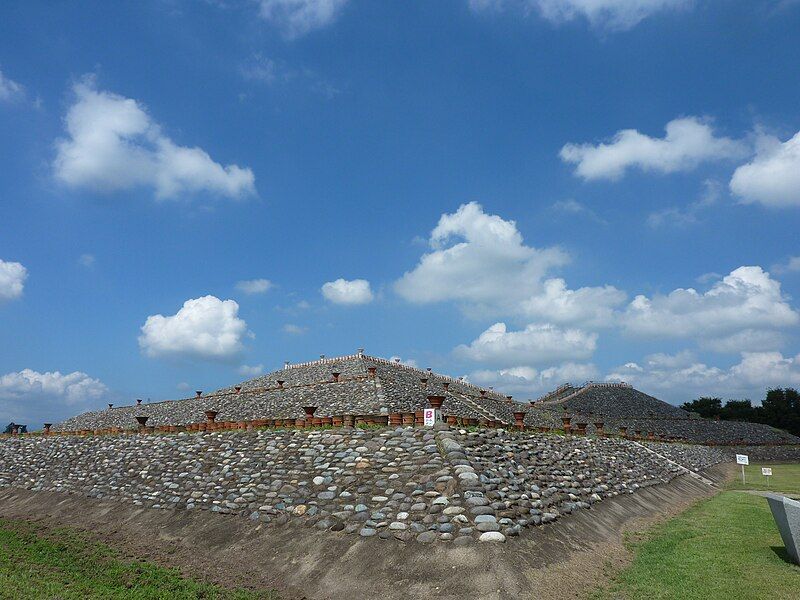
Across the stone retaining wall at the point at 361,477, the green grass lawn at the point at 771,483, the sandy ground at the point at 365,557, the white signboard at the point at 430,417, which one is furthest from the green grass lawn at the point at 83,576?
the green grass lawn at the point at 771,483

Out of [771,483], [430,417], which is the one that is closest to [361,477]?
[430,417]

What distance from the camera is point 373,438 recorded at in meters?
15.1

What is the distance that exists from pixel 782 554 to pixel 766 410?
74327mm

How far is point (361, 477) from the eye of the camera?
13359 mm

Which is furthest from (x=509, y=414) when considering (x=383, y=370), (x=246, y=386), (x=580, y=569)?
(x=580, y=569)

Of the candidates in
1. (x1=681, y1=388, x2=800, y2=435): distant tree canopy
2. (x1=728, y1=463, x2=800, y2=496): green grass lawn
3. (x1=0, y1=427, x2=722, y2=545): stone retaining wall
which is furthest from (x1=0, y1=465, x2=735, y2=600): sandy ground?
(x1=681, y1=388, x2=800, y2=435): distant tree canopy

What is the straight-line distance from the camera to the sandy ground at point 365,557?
934 centimetres

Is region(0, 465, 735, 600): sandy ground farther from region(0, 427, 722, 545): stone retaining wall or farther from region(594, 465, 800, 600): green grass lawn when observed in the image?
region(594, 465, 800, 600): green grass lawn

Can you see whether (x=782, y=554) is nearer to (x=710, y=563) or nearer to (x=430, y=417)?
(x=710, y=563)

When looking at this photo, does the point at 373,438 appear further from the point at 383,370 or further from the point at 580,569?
the point at 383,370

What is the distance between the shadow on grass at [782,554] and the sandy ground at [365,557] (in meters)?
3.23

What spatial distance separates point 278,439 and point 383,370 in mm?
24565

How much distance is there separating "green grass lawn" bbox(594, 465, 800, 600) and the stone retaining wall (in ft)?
6.90

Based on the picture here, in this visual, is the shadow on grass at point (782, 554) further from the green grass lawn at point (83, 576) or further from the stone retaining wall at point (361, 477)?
the green grass lawn at point (83, 576)
